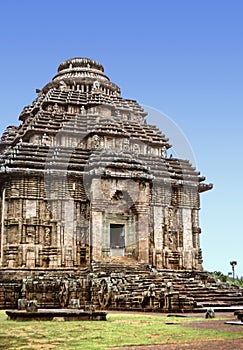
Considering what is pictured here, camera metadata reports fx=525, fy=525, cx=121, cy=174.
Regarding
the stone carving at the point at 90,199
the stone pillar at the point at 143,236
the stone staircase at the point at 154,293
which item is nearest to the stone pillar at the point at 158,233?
the stone carving at the point at 90,199

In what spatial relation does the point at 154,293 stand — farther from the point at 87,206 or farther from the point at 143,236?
the point at 87,206

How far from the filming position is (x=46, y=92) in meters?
41.1

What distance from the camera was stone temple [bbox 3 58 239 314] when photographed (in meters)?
29.8

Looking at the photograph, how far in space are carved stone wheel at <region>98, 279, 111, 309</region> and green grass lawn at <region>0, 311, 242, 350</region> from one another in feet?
28.7

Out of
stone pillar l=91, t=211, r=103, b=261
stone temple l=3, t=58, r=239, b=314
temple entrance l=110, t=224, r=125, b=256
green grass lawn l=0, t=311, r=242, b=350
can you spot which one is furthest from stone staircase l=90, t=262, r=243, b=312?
green grass lawn l=0, t=311, r=242, b=350

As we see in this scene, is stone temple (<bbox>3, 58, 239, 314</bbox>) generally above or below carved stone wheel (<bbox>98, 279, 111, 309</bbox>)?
above

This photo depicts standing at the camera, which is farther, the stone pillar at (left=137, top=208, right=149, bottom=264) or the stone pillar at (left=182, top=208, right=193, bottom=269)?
the stone pillar at (left=182, top=208, right=193, bottom=269)

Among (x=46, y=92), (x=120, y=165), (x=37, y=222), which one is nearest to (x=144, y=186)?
(x=120, y=165)

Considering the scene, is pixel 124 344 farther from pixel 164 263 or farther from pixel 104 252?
pixel 164 263

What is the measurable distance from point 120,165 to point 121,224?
354cm

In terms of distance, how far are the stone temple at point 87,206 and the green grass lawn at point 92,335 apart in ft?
39.4

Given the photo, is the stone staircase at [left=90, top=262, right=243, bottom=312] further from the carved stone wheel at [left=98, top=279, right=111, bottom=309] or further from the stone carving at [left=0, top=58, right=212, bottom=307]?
the stone carving at [left=0, top=58, right=212, bottom=307]

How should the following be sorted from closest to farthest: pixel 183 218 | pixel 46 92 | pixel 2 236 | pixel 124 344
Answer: pixel 124 344, pixel 2 236, pixel 183 218, pixel 46 92

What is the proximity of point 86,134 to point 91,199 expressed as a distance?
17.8 feet
